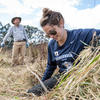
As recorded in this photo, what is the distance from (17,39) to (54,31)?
3.25 metres

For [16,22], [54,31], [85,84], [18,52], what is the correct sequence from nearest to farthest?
[85,84], [54,31], [16,22], [18,52]

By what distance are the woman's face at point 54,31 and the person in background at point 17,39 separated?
2.99 m

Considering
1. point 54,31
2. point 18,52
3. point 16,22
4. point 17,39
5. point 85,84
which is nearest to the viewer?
point 85,84

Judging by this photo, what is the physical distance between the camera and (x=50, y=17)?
1.72m

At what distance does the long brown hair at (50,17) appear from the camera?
1.69 meters

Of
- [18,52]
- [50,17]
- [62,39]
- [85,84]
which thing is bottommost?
[18,52]

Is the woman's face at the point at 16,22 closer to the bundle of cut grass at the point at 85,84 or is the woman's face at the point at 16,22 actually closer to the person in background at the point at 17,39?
the person in background at the point at 17,39

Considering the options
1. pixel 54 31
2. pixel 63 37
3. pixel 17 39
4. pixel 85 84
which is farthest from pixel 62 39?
pixel 17 39

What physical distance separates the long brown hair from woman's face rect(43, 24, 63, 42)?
0.13 ft

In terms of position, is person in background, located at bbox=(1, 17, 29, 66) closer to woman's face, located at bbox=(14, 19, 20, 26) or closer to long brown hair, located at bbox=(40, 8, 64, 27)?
woman's face, located at bbox=(14, 19, 20, 26)

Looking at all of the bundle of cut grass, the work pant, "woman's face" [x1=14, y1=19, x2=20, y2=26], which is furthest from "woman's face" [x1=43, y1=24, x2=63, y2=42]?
the work pant

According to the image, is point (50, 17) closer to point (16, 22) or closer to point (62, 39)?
point (62, 39)

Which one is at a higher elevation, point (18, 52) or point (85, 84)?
point (85, 84)

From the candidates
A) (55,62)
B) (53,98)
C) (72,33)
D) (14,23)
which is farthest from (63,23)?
(14,23)
